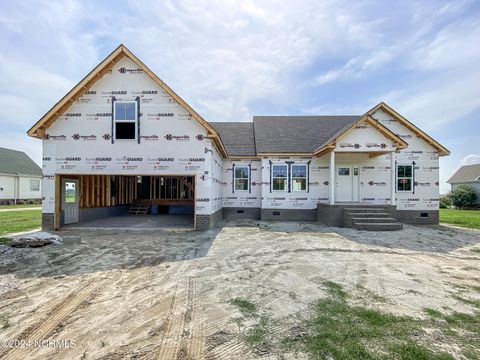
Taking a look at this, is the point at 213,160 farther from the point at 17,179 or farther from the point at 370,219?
the point at 17,179

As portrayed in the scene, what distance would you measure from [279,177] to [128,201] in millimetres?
11113

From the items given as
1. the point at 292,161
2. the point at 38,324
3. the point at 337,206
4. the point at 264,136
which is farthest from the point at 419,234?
the point at 38,324

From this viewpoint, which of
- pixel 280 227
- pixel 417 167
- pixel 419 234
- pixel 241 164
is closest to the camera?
pixel 419 234

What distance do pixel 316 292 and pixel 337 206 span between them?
863 centimetres

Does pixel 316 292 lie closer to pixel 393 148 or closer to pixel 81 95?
pixel 393 148

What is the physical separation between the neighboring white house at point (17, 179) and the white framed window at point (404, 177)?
3471 centimetres

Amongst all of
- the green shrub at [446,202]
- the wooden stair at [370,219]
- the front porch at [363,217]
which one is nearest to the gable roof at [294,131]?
the front porch at [363,217]

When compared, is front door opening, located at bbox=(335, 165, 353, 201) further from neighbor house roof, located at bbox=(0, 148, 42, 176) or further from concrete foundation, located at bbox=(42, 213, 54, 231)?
neighbor house roof, located at bbox=(0, 148, 42, 176)

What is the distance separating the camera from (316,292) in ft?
15.3

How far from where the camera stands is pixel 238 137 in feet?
56.9

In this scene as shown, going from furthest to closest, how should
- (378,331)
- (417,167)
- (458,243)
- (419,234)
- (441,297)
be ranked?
(417,167)
(419,234)
(458,243)
(441,297)
(378,331)

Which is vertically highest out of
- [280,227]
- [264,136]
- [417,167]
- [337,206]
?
[264,136]

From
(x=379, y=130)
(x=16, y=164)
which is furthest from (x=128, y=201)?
(x=16, y=164)

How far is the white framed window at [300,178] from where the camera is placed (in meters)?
14.7
